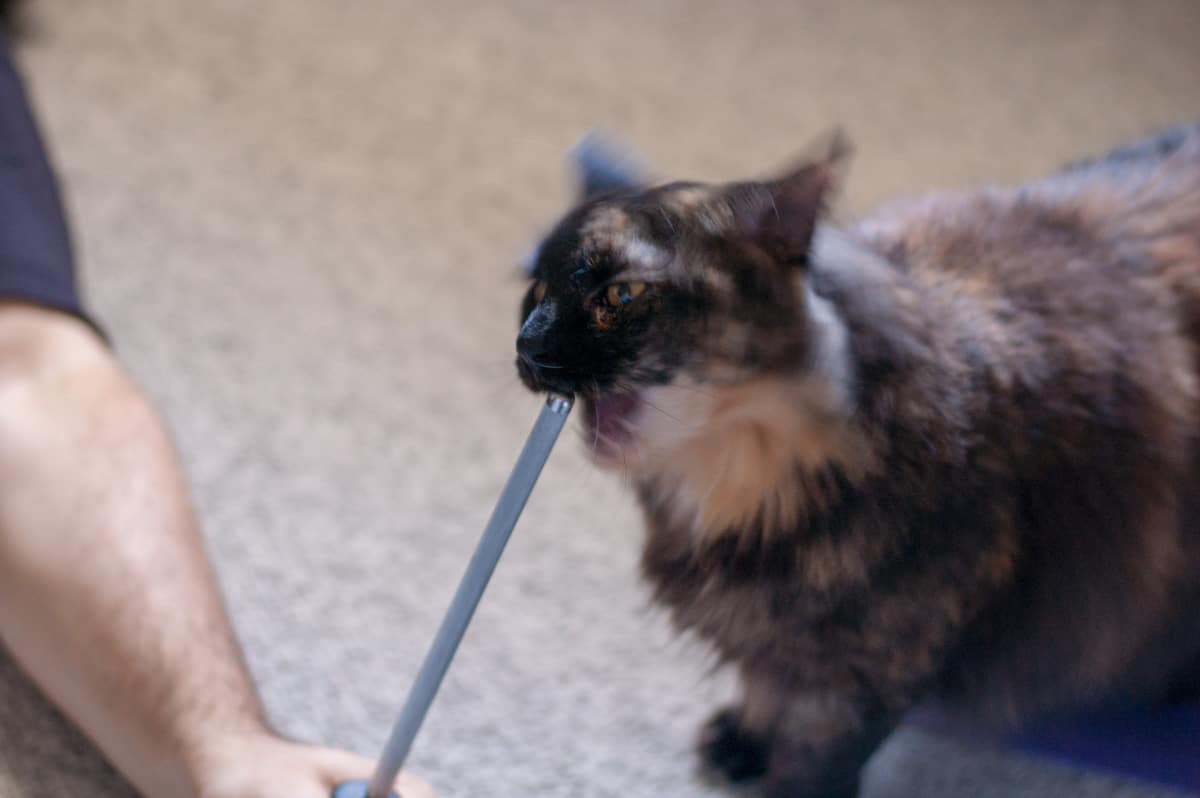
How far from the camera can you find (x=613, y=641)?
3.70ft

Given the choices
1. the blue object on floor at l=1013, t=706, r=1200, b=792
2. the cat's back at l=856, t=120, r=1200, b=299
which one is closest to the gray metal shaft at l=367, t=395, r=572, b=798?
the cat's back at l=856, t=120, r=1200, b=299

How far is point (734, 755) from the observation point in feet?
3.29

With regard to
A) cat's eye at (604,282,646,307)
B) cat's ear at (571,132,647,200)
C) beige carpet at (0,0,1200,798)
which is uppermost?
cat's ear at (571,132,647,200)

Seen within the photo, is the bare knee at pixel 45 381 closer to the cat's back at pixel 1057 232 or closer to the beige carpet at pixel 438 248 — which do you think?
the beige carpet at pixel 438 248

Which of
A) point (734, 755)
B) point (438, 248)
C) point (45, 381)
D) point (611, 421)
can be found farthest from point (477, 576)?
point (438, 248)

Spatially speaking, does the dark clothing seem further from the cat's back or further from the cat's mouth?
the cat's back

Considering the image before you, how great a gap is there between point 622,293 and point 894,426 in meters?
0.21

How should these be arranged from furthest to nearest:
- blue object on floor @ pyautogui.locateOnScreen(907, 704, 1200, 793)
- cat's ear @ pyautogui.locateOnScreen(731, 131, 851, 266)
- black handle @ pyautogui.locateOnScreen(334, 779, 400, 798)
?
blue object on floor @ pyautogui.locateOnScreen(907, 704, 1200, 793), black handle @ pyautogui.locateOnScreen(334, 779, 400, 798), cat's ear @ pyautogui.locateOnScreen(731, 131, 851, 266)

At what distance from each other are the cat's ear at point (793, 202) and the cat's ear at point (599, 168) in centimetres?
11

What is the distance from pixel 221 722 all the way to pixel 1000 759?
2.16ft

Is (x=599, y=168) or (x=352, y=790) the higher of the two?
(x=599, y=168)

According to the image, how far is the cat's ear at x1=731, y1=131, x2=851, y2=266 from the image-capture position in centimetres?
64

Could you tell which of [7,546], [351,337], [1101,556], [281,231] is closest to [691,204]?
[1101,556]

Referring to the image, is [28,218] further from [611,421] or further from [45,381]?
[611,421]
